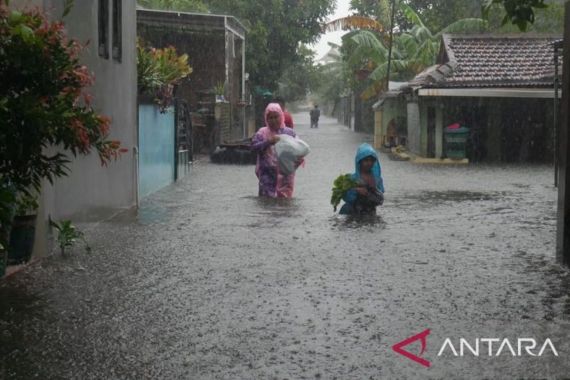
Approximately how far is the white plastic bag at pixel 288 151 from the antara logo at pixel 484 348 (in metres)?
8.91

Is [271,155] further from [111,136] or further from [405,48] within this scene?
[405,48]

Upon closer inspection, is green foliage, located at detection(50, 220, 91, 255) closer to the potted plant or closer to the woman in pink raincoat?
the potted plant

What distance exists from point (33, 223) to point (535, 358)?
15.9 ft

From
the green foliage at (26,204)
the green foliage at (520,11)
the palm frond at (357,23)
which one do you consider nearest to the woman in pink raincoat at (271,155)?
the green foliage at (26,204)

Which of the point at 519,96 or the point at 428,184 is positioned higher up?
the point at 519,96

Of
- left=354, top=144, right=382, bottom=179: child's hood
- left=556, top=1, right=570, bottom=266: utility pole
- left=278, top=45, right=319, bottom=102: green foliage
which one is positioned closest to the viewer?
left=556, top=1, right=570, bottom=266: utility pole

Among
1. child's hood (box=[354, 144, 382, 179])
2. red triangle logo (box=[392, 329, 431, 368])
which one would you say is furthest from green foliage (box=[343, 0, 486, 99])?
red triangle logo (box=[392, 329, 431, 368])

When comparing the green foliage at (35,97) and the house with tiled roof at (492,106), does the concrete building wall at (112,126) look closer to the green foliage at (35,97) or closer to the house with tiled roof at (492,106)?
the green foliage at (35,97)

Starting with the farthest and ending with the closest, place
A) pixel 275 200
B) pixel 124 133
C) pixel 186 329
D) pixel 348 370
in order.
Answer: pixel 275 200 → pixel 124 133 → pixel 186 329 → pixel 348 370

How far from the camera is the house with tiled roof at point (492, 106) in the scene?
26.9m

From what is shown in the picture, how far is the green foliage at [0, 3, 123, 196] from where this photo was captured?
6.32m

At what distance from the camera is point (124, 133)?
12.9 m

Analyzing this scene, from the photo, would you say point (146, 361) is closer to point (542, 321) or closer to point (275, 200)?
point (542, 321)

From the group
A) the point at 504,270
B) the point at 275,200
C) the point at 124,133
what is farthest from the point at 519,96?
the point at 504,270
